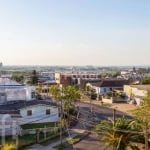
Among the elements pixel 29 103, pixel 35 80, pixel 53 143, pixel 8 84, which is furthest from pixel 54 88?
pixel 35 80

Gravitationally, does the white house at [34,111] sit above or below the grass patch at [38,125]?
above

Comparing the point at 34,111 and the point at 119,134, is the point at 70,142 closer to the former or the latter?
the point at 119,134

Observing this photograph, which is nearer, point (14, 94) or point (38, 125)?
point (38, 125)

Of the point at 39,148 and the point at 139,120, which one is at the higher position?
the point at 139,120

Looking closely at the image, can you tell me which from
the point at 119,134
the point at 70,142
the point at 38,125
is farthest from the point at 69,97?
the point at 119,134

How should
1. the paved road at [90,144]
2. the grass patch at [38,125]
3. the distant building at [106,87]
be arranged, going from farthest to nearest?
the distant building at [106,87] → the grass patch at [38,125] → the paved road at [90,144]

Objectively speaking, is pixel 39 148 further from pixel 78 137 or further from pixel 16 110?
pixel 16 110

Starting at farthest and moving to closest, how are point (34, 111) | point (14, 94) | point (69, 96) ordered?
point (14, 94) < point (69, 96) < point (34, 111)

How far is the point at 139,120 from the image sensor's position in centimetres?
2980

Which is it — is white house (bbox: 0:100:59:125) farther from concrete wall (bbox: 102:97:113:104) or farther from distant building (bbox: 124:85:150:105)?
concrete wall (bbox: 102:97:113:104)

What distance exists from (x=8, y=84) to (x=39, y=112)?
16.3 m

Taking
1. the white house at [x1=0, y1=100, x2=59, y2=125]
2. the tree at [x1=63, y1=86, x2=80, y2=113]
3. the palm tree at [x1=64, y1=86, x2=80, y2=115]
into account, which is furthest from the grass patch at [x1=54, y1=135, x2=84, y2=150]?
the tree at [x1=63, y1=86, x2=80, y2=113]

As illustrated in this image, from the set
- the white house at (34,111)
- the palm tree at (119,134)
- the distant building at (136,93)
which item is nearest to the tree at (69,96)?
the white house at (34,111)

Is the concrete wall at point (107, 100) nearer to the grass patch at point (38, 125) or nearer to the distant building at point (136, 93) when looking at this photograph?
the distant building at point (136, 93)
